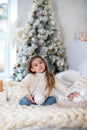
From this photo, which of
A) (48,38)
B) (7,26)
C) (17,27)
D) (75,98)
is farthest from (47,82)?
(7,26)

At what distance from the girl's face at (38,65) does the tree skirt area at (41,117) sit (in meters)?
0.51

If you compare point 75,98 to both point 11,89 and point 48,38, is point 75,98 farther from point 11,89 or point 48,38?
point 48,38

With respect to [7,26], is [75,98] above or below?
below

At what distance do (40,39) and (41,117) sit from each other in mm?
1989

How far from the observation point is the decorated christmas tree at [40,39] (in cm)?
347

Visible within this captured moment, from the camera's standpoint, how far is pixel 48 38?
355 cm

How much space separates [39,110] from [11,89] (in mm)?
754

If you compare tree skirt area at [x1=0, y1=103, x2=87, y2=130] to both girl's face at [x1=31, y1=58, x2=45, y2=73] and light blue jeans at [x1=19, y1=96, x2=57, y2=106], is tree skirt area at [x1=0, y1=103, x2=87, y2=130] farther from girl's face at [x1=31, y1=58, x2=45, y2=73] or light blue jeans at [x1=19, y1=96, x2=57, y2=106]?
girl's face at [x1=31, y1=58, x2=45, y2=73]

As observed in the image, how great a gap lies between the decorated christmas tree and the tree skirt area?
5.91ft

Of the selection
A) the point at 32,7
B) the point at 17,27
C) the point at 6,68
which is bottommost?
the point at 6,68

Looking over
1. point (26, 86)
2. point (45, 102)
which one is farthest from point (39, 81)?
point (45, 102)

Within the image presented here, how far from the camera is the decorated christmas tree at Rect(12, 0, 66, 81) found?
11.4ft

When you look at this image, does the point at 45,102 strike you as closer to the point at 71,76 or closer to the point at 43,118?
the point at 43,118

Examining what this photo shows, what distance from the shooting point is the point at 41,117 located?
63.1 inches
